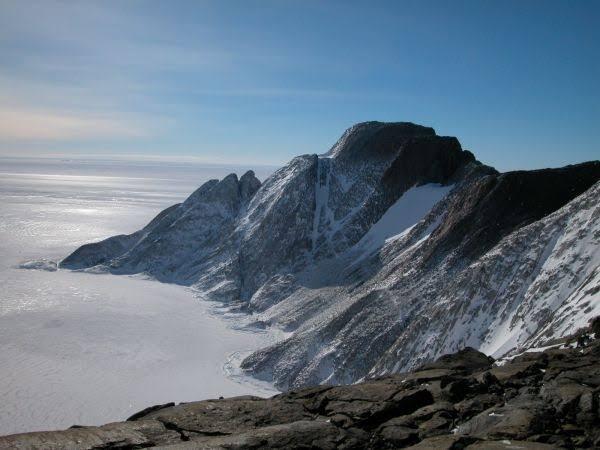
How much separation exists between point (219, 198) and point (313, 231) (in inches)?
1259

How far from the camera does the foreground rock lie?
11.8 m

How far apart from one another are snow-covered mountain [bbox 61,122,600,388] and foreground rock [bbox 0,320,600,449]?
1293cm

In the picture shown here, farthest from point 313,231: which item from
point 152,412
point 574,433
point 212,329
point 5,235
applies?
point 5,235

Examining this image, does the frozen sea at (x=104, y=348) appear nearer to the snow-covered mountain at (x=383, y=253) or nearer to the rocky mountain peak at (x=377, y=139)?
the snow-covered mountain at (x=383, y=253)

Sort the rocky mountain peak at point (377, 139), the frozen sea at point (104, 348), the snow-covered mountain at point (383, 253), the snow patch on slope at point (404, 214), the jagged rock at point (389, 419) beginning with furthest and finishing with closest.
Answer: the rocky mountain peak at point (377, 139) < the snow patch on slope at point (404, 214) < the frozen sea at point (104, 348) < the snow-covered mountain at point (383, 253) < the jagged rock at point (389, 419)

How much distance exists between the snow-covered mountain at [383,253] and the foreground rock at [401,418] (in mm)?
12931

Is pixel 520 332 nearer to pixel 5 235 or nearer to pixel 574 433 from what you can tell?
pixel 574 433

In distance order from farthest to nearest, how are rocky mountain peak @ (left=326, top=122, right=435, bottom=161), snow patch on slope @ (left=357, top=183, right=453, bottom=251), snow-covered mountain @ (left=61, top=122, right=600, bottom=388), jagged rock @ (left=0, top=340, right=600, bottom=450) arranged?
rocky mountain peak @ (left=326, top=122, right=435, bottom=161) < snow patch on slope @ (left=357, top=183, right=453, bottom=251) < snow-covered mountain @ (left=61, top=122, right=600, bottom=388) < jagged rock @ (left=0, top=340, right=600, bottom=450)

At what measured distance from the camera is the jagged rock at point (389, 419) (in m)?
11.7

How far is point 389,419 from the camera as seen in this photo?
1452 cm

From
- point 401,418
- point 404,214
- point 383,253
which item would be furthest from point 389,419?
point 404,214

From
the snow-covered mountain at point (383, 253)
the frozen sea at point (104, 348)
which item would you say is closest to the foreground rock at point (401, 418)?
the snow-covered mountain at point (383, 253)

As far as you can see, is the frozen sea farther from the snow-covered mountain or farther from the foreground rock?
the foreground rock

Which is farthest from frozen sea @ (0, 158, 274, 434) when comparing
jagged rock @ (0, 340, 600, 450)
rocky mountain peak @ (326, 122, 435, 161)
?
rocky mountain peak @ (326, 122, 435, 161)
